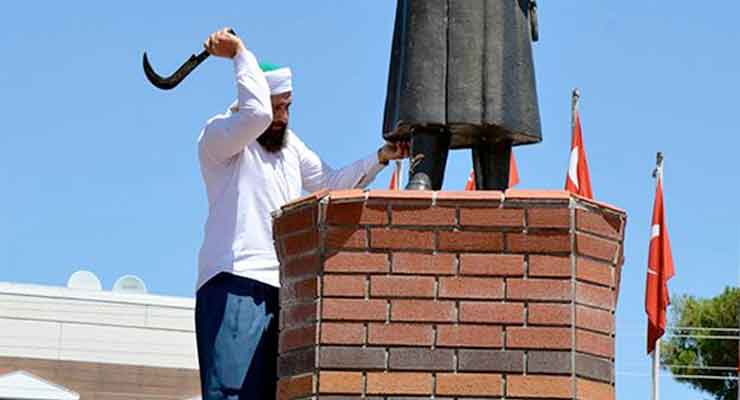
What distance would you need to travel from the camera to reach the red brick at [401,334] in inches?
246

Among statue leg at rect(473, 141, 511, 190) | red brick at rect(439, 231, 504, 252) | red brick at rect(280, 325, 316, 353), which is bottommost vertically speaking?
red brick at rect(280, 325, 316, 353)

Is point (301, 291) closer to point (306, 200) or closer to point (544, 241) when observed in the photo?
point (306, 200)

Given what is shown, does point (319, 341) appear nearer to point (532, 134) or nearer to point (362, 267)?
point (362, 267)

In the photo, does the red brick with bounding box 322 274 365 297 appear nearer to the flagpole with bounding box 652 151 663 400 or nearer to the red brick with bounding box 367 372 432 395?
the red brick with bounding box 367 372 432 395

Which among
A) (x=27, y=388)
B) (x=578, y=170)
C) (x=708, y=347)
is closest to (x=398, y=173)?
(x=578, y=170)

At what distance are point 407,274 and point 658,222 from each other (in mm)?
18109

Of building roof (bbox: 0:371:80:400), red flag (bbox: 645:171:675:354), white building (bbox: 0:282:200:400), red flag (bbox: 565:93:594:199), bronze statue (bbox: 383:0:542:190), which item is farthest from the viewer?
white building (bbox: 0:282:200:400)

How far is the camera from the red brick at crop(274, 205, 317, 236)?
6.43 meters

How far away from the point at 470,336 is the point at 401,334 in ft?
0.79

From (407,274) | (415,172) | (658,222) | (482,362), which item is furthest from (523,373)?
(658,222)

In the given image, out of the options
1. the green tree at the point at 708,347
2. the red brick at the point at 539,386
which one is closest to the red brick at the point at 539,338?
the red brick at the point at 539,386

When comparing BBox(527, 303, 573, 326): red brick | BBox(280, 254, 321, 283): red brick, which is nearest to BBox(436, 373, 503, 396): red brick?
BBox(527, 303, 573, 326): red brick

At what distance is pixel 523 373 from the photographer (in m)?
6.21

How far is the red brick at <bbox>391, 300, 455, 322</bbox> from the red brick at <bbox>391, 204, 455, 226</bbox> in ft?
0.92
